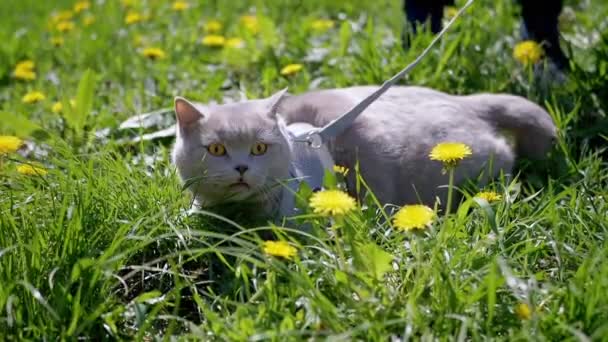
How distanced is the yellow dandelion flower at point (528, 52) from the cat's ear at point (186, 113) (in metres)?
1.43

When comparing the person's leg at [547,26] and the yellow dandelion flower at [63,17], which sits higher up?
the person's leg at [547,26]

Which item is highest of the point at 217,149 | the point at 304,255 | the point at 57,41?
the point at 217,149

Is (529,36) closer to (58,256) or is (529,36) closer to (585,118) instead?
(585,118)

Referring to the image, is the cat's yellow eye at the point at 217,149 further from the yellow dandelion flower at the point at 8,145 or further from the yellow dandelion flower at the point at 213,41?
the yellow dandelion flower at the point at 213,41

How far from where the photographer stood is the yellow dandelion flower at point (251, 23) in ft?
13.3

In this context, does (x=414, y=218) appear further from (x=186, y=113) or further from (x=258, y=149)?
(x=186, y=113)

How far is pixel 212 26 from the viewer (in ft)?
13.9

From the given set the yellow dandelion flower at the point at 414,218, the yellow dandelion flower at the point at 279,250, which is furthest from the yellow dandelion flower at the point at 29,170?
the yellow dandelion flower at the point at 414,218

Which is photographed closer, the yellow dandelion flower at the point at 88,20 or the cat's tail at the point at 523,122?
the cat's tail at the point at 523,122

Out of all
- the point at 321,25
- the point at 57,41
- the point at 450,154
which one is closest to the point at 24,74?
the point at 57,41

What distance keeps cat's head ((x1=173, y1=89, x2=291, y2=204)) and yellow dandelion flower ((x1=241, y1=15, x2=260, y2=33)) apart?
1.78 m

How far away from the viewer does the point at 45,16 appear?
5285mm

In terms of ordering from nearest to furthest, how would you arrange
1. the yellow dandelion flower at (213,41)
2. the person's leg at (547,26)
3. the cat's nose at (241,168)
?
the cat's nose at (241,168)
the person's leg at (547,26)
the yellow dandelion flower at (213,41)

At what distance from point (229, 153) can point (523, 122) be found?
1.09m
